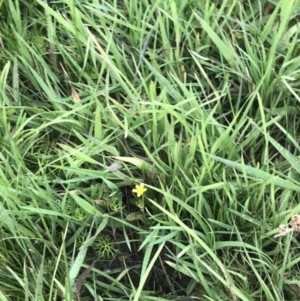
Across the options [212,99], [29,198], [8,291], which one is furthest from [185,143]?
[8,291]

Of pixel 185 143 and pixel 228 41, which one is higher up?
pixel 228 41

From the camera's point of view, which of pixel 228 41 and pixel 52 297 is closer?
pixel 52 297

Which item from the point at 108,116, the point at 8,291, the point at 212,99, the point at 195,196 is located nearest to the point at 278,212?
the point at 195,196

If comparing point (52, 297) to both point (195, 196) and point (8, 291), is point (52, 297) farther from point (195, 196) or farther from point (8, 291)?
point (195, 196)

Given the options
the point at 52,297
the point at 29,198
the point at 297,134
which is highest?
the point at 297,134

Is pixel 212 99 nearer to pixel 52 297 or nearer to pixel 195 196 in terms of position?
pixel 195 196

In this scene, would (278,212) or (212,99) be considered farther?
(212,99)
